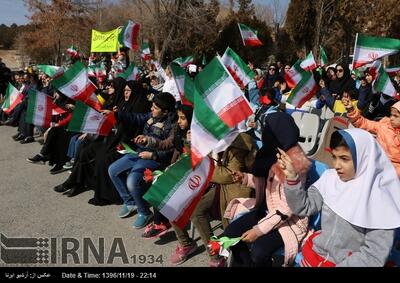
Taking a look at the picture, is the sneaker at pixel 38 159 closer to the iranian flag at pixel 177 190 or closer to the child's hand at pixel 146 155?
the child's hand at pixel 146 155

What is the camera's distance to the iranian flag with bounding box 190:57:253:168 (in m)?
2.93

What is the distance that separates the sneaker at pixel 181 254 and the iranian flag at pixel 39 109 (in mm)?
3405

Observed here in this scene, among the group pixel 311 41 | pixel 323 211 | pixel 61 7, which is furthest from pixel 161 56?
pixel 323 211

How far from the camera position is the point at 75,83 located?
18.8ft

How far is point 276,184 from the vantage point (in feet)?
9.96

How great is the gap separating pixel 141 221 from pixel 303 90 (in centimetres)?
352

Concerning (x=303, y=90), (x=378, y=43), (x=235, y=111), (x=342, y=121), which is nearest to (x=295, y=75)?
(x=303, y=90)

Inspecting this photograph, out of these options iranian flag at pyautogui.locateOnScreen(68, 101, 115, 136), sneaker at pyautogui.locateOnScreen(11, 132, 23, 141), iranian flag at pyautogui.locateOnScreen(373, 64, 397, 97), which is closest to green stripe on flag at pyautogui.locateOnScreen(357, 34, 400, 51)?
iranian flag at pyautogui.locateOnScreen(373, 64, 397, 97)

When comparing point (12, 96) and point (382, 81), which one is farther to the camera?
point (12, 96)

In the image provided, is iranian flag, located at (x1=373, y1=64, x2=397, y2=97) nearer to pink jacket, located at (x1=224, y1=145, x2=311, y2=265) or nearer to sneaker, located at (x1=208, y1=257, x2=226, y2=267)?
pink jacket, located at (x1=224, y1=145, x2=311, y2=265)

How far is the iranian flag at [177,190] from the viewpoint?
3.17 meters

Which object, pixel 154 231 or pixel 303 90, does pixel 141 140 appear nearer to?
pixel 154 231
